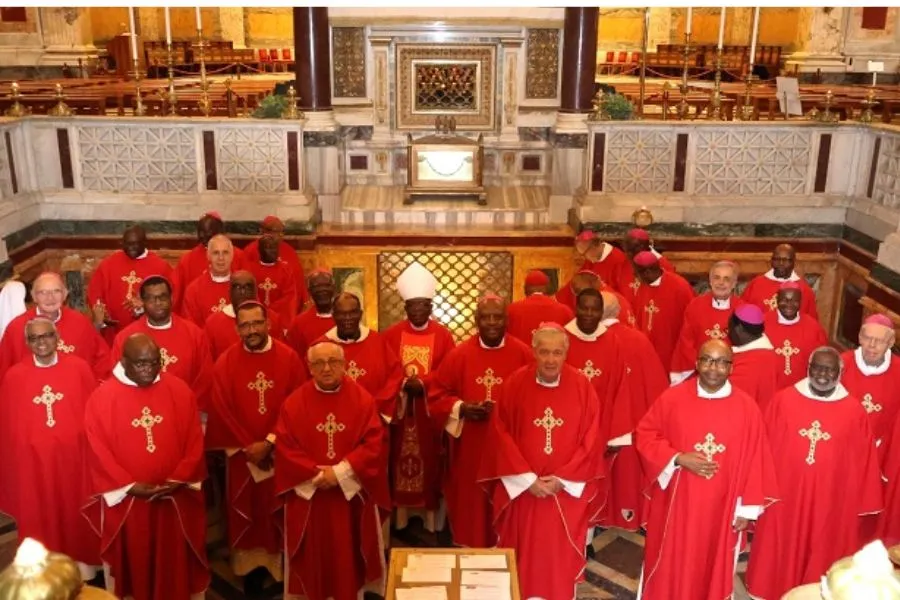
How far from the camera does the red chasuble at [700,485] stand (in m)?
4.58

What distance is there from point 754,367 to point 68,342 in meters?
4.38

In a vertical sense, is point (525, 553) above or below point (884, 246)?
below

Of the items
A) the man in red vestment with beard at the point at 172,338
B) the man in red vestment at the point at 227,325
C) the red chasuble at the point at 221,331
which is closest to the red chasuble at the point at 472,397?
the red chasuble at the point at 221,331

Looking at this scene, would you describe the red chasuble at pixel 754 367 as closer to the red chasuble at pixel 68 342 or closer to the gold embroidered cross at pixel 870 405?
the gold embroidered cross at pixel 870 405

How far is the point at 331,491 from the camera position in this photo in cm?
494

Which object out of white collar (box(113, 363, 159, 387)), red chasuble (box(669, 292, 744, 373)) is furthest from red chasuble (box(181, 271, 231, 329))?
red chasuble (box(669, 292, 744, 373))

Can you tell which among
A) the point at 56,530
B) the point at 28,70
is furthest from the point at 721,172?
the point at 28,70

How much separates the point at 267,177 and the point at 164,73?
13085 millimetres

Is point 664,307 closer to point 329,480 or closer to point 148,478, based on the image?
point 329,480

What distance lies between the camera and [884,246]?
27.2 feet

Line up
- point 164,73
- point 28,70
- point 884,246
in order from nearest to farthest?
point 884,246 < point 28,70 < point 164,73

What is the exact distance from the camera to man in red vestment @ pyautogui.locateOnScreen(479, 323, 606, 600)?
15.9ft

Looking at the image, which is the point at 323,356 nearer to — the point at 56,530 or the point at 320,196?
the point at 56,530

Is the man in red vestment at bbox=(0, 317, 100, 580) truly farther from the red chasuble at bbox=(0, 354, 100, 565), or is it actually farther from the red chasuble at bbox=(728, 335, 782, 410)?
the red chasuble at bbox=(728, 335, 782, 410)
